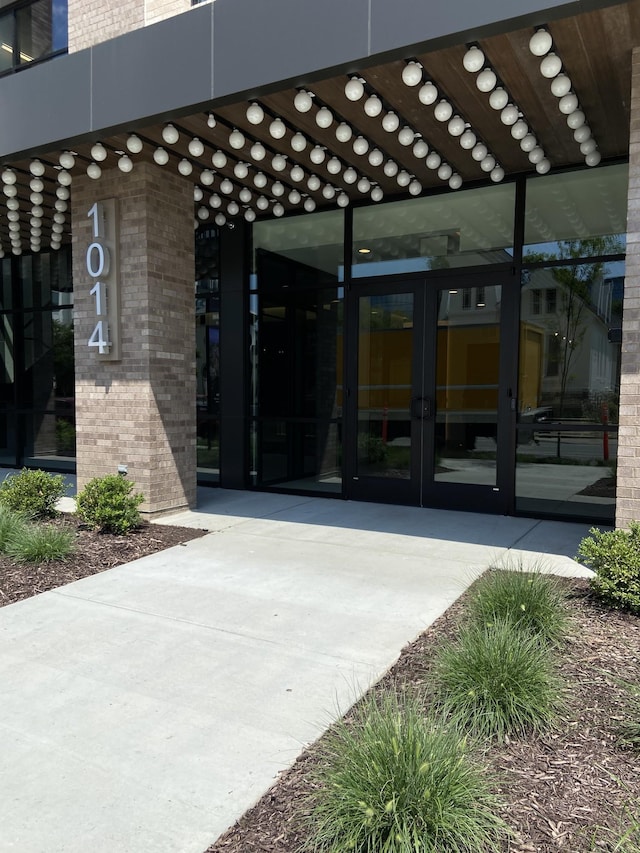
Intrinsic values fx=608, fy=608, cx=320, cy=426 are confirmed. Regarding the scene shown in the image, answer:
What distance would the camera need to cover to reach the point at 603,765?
2.42 m

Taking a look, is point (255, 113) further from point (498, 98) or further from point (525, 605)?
point (525, 605)

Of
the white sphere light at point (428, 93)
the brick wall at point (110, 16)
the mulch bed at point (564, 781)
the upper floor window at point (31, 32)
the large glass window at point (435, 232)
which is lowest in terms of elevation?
the mulch bed at point (564, 781)

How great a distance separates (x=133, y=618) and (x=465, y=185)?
20.0 ft

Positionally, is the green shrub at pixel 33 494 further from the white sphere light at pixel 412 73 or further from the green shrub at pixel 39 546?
the white sphere light at pixel 412 73

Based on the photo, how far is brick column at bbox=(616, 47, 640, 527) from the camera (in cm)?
469

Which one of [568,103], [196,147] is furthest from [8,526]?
[568,103]

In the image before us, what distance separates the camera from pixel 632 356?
4793 mm

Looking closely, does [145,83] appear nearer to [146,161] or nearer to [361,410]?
[146,161]

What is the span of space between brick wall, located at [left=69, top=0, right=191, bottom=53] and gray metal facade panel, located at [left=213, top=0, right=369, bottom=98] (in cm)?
192

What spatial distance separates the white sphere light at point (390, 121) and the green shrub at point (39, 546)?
4.69 metres

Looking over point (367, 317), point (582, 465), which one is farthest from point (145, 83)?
point (582, 465)

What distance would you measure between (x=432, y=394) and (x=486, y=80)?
3622mm

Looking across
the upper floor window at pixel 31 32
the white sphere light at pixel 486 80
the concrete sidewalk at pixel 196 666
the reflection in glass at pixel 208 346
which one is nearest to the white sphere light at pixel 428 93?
the white sphere light at pixel 486 80

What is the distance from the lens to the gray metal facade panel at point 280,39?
4.48m
